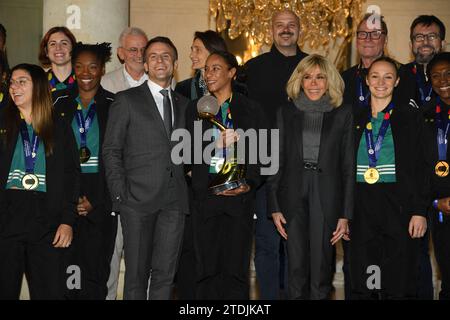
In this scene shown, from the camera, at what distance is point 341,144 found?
17.4 feet

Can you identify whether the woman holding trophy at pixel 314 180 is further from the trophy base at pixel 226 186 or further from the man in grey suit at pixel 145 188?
the man in grey suit at pixel 145 188

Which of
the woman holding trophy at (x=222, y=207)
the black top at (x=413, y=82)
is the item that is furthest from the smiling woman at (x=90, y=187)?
the black top at (x=413, y=82)

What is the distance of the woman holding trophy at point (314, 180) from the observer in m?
5.23

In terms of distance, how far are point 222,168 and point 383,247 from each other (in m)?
1.20

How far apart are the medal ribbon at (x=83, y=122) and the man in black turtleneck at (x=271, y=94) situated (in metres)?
1.15

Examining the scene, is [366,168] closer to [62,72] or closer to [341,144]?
[341,144]

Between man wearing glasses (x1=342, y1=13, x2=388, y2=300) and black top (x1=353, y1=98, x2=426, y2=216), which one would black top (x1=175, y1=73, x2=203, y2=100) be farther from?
black top (x1=353, y1=98, x2=426, y2=216)

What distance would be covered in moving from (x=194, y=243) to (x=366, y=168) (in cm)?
124

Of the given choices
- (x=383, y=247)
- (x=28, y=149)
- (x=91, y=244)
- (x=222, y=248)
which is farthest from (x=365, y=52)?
(x=28, y=149)

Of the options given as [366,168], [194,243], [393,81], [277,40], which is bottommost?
[194,243]

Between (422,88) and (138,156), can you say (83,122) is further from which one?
(422,88)

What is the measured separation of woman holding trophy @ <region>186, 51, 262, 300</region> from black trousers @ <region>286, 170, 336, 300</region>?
30 centimetres
